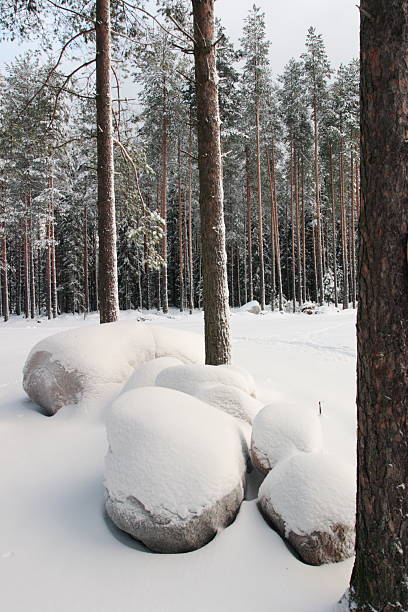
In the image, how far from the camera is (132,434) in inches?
113

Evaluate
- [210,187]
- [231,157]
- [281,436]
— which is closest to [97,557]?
[281,436]

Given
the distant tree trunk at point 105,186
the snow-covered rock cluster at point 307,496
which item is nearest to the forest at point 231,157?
the distant tree trunk at point 105,186

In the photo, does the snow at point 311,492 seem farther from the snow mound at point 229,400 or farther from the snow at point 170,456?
the snow mound at point 229,400

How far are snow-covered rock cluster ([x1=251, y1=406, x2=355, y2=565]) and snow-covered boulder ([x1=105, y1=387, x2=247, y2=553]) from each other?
251 mm

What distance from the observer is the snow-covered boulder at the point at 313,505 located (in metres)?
2.40

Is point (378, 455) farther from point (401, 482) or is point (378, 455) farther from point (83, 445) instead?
point (83, 445)

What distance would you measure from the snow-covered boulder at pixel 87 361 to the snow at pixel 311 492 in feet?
8.73

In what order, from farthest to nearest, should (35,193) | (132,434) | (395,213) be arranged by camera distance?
(35,193), (132,434), (395,213)

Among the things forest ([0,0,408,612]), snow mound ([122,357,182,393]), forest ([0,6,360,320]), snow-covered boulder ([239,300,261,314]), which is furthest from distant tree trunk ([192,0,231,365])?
snow-covered boulder ([239,300,261,314])

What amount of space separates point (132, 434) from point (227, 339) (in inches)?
102

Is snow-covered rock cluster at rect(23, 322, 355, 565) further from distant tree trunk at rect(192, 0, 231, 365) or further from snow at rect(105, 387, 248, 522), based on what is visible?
distant tree trunk at rect(192, 0, 231, 365)

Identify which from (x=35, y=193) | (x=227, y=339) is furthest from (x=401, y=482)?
(x=35, y=193)

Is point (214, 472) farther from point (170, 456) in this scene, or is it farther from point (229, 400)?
point (229, 400)

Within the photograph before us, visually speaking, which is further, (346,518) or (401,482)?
(346,518)
